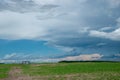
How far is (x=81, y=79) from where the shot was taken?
32.5 metres

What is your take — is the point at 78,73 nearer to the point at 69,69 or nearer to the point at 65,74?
the point at 65,74

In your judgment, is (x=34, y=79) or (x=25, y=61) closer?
(x=34, y=79)

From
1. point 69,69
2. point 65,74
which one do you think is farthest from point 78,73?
point 69,69

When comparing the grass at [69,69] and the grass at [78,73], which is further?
the grass at [69,69]

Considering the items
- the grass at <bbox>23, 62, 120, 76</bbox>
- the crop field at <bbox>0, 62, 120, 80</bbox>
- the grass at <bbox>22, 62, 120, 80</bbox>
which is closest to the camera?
the grass at <bbox>22, 62, 120, 80</bbox>

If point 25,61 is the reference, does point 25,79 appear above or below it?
below

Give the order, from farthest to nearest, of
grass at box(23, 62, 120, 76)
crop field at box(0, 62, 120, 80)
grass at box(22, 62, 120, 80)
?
grass at box(23, 62, 120, 76) < crop field at box(0, 62, 120, 80) < grass at box(22, 62, 120, 80)

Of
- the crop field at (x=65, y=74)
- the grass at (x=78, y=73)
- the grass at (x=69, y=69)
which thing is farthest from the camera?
the grass at (x=69, y=69)

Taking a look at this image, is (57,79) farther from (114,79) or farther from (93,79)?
(114,79)

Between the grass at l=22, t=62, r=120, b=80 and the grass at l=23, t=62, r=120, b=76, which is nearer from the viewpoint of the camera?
the grass at l=22, t=62, r=120, b=80

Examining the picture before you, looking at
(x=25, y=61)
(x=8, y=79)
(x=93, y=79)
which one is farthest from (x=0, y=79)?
(x=25, y=61)

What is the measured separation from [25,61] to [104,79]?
341 feet

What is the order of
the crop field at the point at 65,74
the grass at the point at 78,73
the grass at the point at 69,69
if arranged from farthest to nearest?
the grass at the point at 69,69 < the crop field at the point at 65,74 < the grass at the point at 78,73

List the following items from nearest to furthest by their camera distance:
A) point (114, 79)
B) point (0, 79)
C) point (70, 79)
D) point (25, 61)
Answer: point (114, 79) → point (70, 79) → point (0, 79) → point (25, 61)
